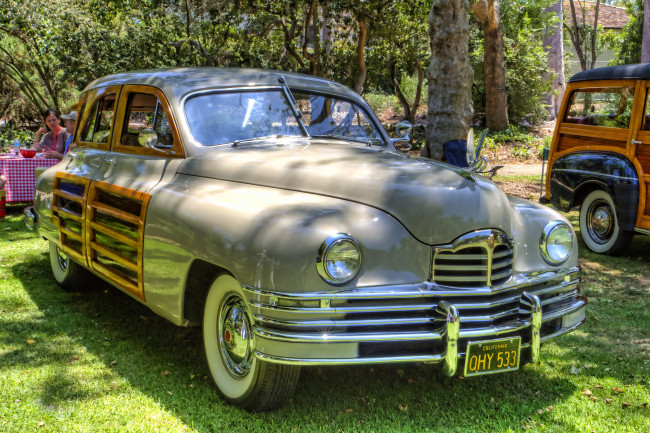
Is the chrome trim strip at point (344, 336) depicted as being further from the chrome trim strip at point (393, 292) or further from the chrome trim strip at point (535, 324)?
the chrome trim strip at point (535, 324)

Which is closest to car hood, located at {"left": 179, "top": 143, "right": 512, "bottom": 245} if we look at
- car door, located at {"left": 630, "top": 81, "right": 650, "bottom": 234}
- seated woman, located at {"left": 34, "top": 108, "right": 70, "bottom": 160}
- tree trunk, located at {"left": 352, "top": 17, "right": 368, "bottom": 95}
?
car door, located at {"left": 630, "top": 81, "right": 650, "bottom": 234}

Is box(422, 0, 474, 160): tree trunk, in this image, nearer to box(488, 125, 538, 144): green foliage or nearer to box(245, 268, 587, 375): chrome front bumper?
box(245, 268, 587, 375): chrome front bumper

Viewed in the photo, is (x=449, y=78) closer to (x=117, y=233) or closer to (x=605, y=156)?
(x=605, y=156)

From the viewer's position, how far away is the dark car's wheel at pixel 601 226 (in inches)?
294

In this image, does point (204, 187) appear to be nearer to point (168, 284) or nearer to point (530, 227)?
point (168, 284)

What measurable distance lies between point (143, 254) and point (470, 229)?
79.0 inches

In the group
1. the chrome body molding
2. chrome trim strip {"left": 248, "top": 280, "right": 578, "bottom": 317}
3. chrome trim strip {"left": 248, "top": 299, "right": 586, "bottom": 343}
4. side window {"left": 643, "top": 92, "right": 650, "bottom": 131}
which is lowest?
the chrome body molding

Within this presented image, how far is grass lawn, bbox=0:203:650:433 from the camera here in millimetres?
3523

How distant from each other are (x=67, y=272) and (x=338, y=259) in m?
3.66

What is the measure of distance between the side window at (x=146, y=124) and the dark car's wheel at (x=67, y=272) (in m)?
1.46

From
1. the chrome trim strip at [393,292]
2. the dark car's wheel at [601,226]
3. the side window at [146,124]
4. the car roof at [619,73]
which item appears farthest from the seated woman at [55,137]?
the chrome trim strip at [393,292]

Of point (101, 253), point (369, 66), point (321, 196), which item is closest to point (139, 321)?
point (101, 253)

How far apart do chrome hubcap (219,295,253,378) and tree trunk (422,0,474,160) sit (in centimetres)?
510

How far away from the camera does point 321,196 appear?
3.63m
